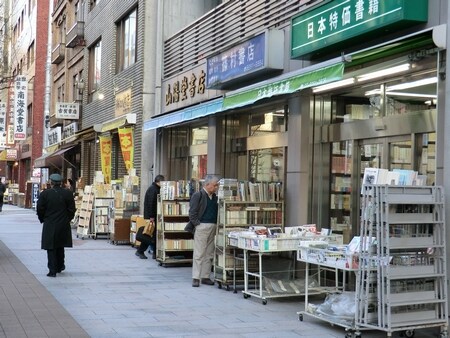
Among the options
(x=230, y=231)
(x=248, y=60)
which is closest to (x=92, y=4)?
(x=248, y=60)

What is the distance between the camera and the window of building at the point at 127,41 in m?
20.0

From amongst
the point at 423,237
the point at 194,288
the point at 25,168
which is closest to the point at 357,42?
the point at 423,237

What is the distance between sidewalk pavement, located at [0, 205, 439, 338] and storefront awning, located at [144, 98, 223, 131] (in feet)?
10.1

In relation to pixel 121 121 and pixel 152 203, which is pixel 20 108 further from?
pixel 152 203

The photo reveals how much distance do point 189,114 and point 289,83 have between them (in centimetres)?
456

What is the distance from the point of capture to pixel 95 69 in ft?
82.5

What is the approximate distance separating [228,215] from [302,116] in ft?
7.03

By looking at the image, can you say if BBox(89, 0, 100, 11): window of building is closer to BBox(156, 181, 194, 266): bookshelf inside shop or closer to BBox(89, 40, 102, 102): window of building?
BBox(89, 40, 102, 102): window of building

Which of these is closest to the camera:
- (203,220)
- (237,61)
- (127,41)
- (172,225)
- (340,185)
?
(203,220)

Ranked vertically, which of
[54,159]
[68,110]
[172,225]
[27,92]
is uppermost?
[27,92]

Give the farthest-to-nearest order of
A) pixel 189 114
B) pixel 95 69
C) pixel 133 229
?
pixel 95 69
pixel 133 229
pixel 189 114

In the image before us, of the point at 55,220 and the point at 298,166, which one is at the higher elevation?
the point at 298,166

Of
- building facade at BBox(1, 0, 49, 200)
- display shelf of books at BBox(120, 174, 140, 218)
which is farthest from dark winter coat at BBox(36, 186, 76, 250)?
building facade at BBox(1, 0, 49, 200)

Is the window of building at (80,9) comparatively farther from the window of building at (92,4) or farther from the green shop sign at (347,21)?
the green shop sign at (347,21)
